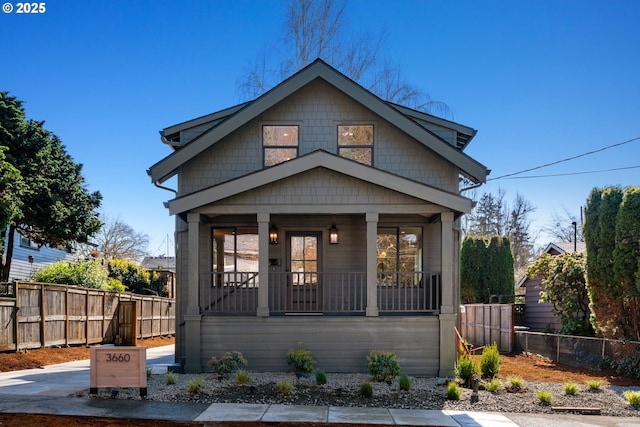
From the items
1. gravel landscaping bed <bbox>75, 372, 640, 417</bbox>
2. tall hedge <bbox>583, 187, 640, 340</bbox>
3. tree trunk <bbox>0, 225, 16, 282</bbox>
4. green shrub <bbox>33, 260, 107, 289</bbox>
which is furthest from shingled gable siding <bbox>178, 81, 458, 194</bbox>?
tree trunk <bbox>0, 225, 16, 282</bbox>

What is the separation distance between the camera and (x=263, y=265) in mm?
12648

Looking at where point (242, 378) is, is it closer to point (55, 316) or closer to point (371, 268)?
point (371, 268)

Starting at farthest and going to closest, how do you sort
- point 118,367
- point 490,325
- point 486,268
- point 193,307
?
1. point 486,268
2. point 490,325
3. point 193,307
4. point 118,367

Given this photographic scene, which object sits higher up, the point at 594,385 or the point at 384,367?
the point at 384,367

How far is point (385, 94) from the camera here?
24.7m

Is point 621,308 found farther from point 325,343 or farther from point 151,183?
point 151,183

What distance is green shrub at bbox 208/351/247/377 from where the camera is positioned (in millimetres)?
11672

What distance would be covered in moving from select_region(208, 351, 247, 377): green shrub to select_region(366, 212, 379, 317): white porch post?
114 inches

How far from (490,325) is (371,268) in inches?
354

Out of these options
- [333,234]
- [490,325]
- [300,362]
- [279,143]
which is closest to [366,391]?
[300,362]

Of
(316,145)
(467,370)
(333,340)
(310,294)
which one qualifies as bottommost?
(467,370)

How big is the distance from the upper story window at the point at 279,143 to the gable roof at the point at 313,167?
64.9 inches

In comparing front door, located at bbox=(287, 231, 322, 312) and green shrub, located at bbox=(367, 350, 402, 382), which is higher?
front door, located at bbox=(287, 231, 322, 312)

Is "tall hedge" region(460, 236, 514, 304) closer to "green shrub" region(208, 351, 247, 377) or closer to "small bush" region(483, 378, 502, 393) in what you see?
"small bush" region(483, 378, 502, 393)
